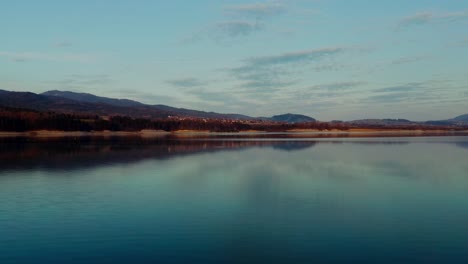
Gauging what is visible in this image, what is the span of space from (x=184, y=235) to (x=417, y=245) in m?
4.15

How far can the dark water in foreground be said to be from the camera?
286 inches

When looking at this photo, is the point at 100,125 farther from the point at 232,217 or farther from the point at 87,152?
the point at 232,217

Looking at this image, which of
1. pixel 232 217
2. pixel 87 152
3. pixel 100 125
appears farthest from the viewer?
pixel 100 125

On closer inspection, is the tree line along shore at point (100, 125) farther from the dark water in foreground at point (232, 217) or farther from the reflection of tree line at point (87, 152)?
the dark water in foreground at point (232, 217)

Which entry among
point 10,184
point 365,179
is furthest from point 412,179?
point 10,184

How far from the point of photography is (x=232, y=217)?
9.82m

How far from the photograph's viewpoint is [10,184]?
14.6 metres

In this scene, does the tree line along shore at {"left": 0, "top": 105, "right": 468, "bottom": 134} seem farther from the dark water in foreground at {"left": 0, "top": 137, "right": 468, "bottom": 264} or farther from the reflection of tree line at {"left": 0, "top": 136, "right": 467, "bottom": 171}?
the dark water in foreground at {"left": 0, "top": 137, "right": 468, "bottom": 264}

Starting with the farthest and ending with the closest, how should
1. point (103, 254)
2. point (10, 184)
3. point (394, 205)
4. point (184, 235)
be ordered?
point (10, 184), point (394, 205), point (184, 235), point (103, 254)

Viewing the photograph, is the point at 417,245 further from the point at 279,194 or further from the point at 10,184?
the point at 10,184

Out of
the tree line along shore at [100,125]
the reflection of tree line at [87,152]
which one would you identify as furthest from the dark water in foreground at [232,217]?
the tree line along shore at [100,125]

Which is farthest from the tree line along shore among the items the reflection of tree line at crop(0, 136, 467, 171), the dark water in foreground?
the dark water in foreground

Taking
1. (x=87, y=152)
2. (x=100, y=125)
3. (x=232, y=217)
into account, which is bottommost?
(x=232, y=217)

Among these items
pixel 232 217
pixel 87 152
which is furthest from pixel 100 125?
pixel 232 217
